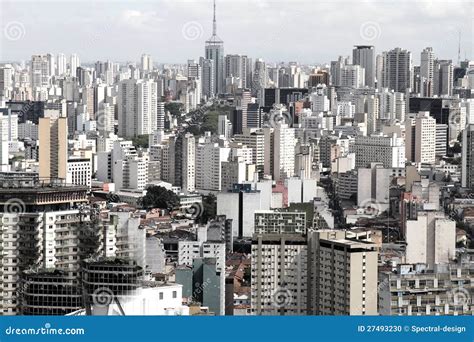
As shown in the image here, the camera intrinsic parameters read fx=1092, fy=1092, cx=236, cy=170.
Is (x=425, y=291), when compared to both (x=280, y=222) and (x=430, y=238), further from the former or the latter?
(x=430, y=238)

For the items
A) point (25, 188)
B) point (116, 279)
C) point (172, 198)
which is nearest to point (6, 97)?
point (172, 198)

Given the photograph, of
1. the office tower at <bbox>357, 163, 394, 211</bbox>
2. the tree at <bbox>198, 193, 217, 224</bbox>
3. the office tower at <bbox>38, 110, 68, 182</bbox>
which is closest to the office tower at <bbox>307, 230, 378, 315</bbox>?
the office tower at <bbox>38, 110, 68, 182</bbox>

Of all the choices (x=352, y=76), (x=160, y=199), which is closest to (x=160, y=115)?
(x=352, y=76)

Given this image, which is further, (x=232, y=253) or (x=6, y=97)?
(x=6, y=97)

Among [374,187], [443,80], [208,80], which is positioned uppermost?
[443,80]

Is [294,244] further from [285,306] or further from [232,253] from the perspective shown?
[232,253]

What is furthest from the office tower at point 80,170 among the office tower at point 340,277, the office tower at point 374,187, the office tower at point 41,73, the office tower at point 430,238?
the office tower at point 340,277

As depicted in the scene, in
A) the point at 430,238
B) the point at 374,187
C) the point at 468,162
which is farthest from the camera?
the point at 468,162
